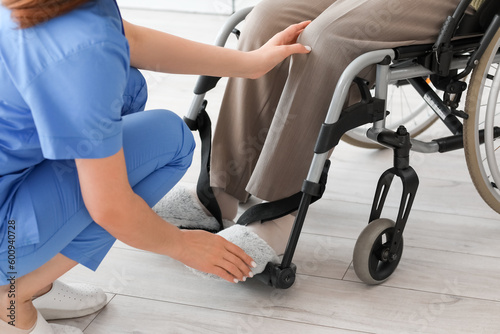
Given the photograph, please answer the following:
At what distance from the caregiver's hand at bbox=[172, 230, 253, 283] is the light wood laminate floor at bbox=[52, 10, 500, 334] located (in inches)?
4.9

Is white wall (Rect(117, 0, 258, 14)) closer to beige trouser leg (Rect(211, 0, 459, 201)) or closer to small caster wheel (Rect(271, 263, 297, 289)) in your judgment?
beige trouser leg (Rect(211, 0, 459, 201))

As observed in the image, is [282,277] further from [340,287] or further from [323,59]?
[323,59]

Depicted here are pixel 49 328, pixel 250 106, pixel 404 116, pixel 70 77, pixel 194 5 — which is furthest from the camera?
pixel 194 5

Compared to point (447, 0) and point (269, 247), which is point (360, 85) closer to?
point (447, 0)

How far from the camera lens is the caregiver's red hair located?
0.84m

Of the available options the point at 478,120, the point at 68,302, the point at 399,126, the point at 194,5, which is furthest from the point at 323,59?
the point at 194,5

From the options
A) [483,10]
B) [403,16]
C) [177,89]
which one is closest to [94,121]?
[403,16]

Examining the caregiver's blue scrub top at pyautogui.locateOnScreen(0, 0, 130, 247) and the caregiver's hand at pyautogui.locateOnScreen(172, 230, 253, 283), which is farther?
the caregiver's hand at pyautogui.locateOnScreen(172, 230, 253, 283)

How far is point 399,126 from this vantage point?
4.14ft

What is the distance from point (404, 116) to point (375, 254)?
3.18ft

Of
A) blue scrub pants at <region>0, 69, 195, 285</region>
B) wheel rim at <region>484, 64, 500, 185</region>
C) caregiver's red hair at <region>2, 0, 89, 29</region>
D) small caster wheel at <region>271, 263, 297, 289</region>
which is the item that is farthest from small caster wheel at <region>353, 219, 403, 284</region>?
caregiver's red hair at <region>2, 0, 89, 29</region>

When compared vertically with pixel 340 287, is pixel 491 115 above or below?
above

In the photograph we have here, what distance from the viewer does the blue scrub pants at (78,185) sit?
39.9 inches

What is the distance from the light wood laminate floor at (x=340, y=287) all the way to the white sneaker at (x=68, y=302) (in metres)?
0.02
